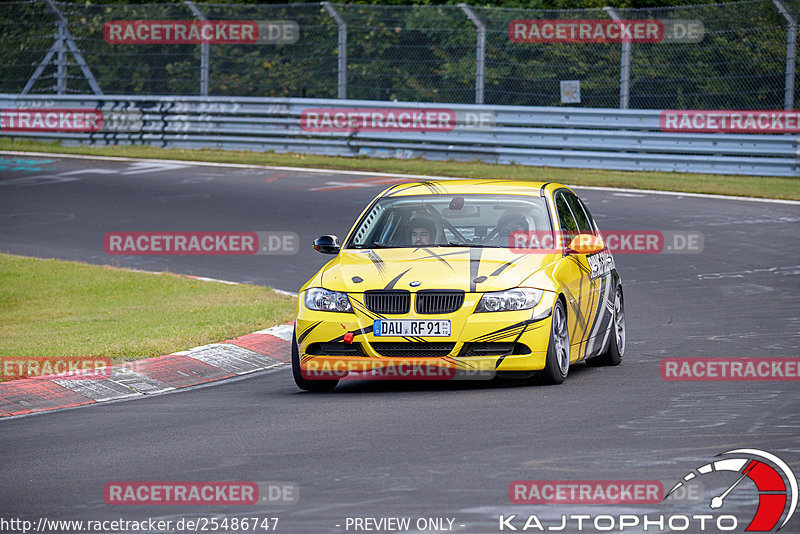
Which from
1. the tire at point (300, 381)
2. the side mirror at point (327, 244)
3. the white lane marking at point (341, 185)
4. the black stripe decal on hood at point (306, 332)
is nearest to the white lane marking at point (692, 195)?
the white lane marking at point (341, 185)

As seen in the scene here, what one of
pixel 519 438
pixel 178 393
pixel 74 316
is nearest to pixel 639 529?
pixel 519 438

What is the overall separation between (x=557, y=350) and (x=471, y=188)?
1.92 metres

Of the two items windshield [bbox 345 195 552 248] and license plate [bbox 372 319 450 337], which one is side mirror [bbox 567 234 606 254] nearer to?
windshield [bbox 345 195 552 248]

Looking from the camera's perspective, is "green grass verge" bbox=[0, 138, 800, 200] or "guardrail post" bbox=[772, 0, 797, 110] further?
"guardrail post" bbox=[772, 0, 797, 110]

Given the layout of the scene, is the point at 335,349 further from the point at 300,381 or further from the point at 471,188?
the point at 471,188

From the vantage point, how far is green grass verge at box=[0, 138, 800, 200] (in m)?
23.1

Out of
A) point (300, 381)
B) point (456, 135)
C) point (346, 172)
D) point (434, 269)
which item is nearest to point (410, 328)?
point (434, 269)

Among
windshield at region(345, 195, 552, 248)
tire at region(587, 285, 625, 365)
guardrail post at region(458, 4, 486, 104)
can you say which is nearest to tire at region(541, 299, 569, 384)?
windshield at region(345, 195, 552, 248)

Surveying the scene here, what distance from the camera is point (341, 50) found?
2869 cm

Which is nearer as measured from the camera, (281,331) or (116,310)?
(281,331)

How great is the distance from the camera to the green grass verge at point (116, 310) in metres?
11.4

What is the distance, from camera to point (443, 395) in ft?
29.8

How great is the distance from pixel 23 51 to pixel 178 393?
24.8 metres

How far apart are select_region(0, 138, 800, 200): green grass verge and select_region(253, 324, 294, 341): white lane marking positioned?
1188 centimetres
